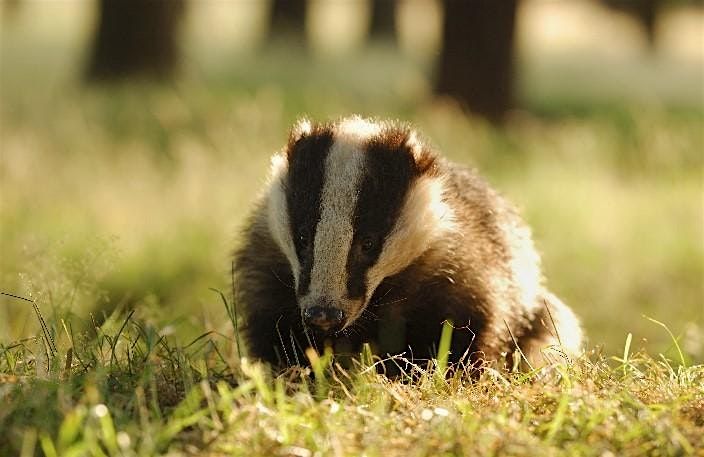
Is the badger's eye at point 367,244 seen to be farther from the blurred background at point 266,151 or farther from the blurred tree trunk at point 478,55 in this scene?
the blurred tree trunk at point 478,55

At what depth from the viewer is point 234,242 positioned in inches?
263

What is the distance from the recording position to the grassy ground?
2.87 meters

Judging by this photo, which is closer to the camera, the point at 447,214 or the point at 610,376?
the point at 610,376

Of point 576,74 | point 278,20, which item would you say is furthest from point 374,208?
point 278,20

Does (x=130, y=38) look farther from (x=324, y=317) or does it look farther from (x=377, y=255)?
(x=324, y=317)

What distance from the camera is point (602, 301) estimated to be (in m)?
7.33

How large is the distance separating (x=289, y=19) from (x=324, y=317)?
15760mm

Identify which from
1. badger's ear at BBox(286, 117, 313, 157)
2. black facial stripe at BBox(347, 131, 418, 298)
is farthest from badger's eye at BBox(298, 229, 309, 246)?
badger's ear at BBox(286, 117, 313, 157)

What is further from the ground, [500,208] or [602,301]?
[500,208]

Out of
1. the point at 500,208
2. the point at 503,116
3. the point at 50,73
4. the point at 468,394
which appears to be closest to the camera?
the point at 468,394

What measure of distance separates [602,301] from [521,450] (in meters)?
4.75

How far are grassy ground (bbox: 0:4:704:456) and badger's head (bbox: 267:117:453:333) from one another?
0.29m

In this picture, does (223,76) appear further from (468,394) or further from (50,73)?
(468,394)

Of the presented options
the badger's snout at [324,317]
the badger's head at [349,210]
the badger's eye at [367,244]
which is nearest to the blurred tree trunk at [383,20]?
the badger's head at [349,210]
